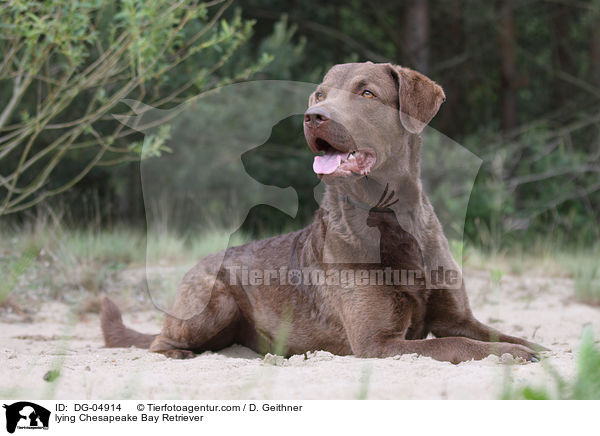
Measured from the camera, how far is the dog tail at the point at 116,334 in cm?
450

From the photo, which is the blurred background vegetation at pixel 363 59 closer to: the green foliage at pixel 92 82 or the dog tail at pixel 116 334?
the green foliage at pixel 92 82

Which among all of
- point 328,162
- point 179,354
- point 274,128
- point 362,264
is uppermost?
point 274,128

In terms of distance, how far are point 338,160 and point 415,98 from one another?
2.09 ft

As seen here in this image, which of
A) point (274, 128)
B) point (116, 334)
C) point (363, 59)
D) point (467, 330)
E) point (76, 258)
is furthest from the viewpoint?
point (363, 59)

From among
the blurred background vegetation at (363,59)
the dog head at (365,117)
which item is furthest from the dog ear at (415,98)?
the blurred background vegetation at (363,59)

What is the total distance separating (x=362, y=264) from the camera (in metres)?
3.59

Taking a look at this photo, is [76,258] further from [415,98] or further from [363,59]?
[363,59]

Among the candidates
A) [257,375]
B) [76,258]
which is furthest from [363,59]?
[257,375]

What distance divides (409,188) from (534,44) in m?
14.9

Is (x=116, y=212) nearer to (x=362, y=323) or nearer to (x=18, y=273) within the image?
(x=18, y=273)

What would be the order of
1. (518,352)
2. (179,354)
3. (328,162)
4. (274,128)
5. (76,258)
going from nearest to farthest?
(518,352), (328,162), (179,354), (76,258), (274,128)

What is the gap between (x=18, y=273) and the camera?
18.6 ft

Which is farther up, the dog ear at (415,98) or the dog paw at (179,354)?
the dog ear at (415,98)
